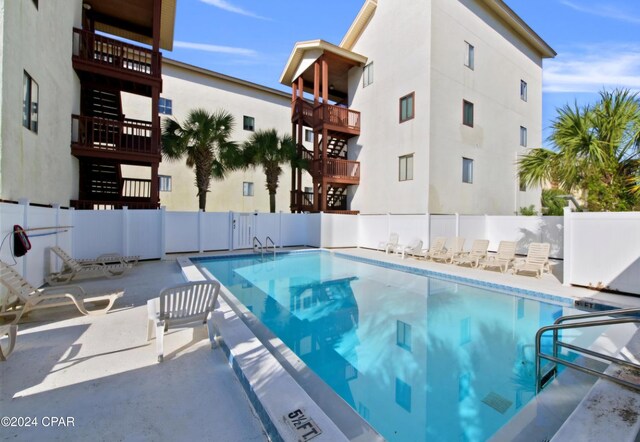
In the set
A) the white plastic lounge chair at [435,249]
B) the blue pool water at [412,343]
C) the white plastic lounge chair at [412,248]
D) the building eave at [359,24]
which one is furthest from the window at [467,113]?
the blue pool water at [412,343]

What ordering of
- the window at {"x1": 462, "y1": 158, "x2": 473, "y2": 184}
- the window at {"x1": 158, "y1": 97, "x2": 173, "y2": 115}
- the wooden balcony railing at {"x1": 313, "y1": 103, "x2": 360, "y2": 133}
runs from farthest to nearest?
the window at {"x1": 158, "y1": 97, "x2": 173, "y2": 115}
the wooden balcony railing at {"x1": 313, "y1": 103, "x2": 360, "y2": 133}
the window at {"x1": 462, "y1": 158, "x2": 473, "y2": 184}

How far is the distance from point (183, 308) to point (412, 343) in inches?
155

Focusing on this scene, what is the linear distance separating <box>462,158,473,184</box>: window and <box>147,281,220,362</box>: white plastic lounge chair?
1487 centimetres

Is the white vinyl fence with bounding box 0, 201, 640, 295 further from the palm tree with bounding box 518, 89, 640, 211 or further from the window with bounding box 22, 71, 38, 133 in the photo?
the window with bounding box 22, 71, 38, 133

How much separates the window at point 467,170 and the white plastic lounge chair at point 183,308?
48.8 feet

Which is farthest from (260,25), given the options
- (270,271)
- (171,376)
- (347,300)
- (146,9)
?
(171,376)

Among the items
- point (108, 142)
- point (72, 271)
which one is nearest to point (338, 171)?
point (108, 142)

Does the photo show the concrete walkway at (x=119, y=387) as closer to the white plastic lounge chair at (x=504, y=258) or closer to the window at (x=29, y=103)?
the window at (x=29, y=103)

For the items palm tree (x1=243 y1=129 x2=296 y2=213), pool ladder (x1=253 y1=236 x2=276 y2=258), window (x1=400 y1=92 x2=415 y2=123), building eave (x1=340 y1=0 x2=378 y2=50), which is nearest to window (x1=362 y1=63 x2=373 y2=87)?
building eave (x1=340 y1=0 x2=378 y2=50)

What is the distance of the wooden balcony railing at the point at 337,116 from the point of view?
1728 centimetres

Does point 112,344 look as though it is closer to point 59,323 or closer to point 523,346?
point 59,323

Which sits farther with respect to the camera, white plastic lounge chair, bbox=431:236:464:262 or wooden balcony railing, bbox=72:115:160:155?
white plastic lounge chair, bbox=431:236:464:262

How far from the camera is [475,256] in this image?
37.0 ft

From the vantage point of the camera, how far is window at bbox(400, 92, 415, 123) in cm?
1490
